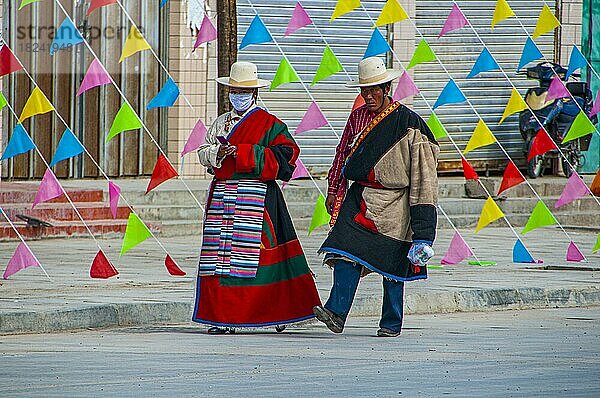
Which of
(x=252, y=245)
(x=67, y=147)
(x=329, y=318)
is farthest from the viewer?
(x=67, y=147)

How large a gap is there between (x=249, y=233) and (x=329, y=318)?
0.77m

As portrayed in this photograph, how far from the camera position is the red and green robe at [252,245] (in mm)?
9492

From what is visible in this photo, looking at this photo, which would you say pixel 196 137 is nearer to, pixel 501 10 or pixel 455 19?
pixel 455 19

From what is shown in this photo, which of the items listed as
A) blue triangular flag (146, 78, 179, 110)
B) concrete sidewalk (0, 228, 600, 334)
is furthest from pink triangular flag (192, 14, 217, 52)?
concrete sidewalk (0, 228, 600, 334)

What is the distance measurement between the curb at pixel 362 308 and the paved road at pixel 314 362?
0.48 feet

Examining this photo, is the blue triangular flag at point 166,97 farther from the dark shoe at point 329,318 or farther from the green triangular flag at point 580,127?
the green triangular flag at point 580,127

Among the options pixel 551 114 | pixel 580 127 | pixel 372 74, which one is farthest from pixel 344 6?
pixel 551 114

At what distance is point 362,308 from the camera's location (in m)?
11.0

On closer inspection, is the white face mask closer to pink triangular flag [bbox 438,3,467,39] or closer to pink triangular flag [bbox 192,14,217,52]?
pink triangular flag [bbox 192,14,217,52]

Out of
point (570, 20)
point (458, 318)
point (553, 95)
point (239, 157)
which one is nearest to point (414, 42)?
point (570, 20)

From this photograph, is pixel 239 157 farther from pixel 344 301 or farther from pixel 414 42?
pixel 414 42

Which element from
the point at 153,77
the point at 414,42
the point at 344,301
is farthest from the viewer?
the point at 414,42

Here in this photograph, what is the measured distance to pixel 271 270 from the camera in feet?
31.4

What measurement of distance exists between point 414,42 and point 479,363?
42.2ft
